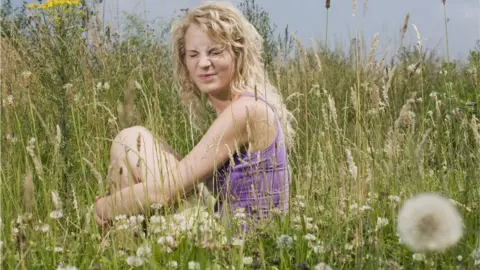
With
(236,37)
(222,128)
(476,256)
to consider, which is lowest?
(476,256)

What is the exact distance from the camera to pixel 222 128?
2795 mm

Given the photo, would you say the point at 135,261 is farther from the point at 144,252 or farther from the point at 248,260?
the point at 248,260

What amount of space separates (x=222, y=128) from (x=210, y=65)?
477mm

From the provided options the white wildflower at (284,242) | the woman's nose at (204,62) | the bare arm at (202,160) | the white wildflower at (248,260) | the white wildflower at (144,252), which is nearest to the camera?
the white wildflower at (144,252)

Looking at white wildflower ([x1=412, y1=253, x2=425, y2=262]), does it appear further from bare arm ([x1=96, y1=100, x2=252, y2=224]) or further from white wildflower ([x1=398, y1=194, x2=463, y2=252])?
bare arm ([x1=96, y1=100, x2=252, y2=224])

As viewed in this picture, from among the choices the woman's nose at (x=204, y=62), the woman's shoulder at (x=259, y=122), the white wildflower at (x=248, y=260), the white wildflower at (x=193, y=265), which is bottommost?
the white wildflower at (x=248, y=260)

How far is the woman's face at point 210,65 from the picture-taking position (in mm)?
3156

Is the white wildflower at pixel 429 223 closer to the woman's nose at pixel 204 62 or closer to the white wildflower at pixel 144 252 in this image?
the white wildflower at pixel 144 252

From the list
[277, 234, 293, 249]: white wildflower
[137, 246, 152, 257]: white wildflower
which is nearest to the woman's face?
[277, 234, 293, 249]: white wildflower

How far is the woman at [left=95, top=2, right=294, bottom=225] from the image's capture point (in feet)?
9.06

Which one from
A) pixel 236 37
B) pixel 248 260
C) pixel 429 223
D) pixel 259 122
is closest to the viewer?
pixel 429 223

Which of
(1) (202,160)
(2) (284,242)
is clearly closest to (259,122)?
(1) (202,160)

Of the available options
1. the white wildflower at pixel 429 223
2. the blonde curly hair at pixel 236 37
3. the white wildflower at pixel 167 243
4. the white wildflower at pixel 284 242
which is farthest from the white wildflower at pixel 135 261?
the blonde curly hair at pixel 236 37

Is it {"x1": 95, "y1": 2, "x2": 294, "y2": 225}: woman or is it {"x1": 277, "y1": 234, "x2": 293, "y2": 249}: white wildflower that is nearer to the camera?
{"x1": 277, "y1": 234, "x2": 293, "y2": 249}: white wildflower
